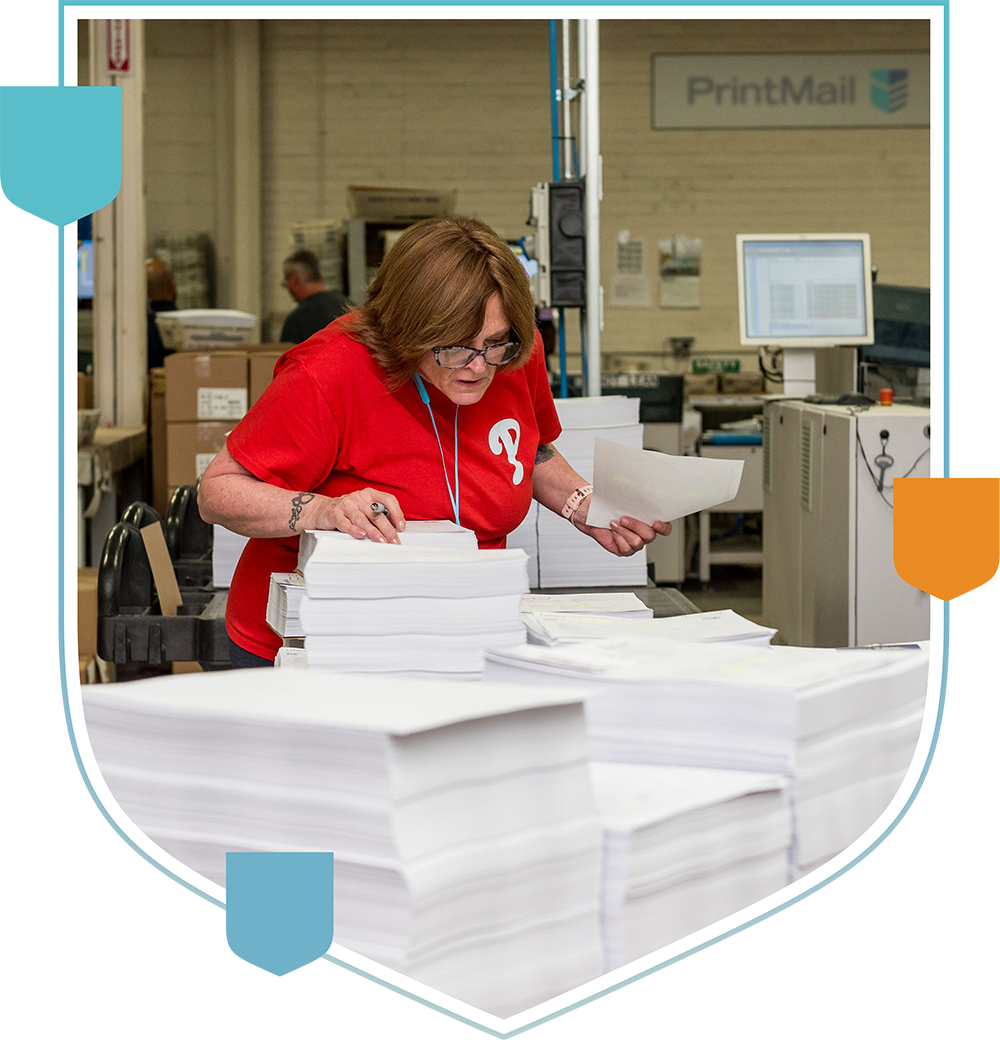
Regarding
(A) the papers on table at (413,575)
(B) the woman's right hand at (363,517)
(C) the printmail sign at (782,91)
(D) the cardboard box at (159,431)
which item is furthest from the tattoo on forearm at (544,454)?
(C) the printmail sign at (782,91)

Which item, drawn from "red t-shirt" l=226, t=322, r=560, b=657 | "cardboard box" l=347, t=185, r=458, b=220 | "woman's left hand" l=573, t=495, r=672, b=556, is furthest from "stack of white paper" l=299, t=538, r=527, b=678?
"cardboard box" l=347, t=185, r=458, b=220

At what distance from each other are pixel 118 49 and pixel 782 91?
5.18 m

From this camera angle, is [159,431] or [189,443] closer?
[189,443]

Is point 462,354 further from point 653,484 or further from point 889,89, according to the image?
point 889,89

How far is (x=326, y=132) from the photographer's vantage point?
348 inches

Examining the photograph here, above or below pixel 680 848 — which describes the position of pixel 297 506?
above

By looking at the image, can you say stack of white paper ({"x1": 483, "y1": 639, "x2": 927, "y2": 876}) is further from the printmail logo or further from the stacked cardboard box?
the printmail logo

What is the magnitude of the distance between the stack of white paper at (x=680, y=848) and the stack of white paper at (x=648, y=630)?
0.63 feet

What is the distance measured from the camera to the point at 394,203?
7.10 meters

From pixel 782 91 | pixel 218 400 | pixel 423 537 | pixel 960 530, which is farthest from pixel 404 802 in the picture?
pixel 782 91

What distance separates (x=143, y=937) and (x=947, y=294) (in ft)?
2.37

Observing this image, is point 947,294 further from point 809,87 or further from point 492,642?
point 809,87

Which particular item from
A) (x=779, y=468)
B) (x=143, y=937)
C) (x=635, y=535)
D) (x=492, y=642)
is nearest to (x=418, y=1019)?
(x=143, y=937)

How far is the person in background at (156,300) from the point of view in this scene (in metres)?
6.25
